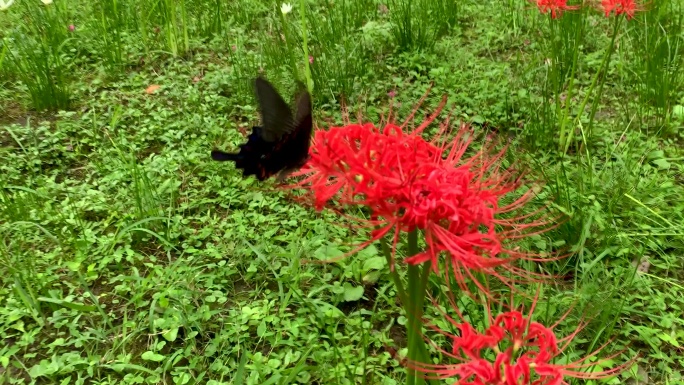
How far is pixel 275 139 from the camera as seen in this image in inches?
42.4

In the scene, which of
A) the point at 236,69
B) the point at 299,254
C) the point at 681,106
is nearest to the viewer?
the point at 299,254

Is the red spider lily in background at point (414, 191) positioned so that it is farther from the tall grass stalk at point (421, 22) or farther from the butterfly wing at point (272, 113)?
the tall grass stalk at point (421, 22)

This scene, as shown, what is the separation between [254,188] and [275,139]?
1.46m

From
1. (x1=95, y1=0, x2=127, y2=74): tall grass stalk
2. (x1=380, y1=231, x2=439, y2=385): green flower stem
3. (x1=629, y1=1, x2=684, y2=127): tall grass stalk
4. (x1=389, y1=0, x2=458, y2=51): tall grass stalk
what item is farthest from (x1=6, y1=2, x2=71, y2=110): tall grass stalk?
(x1=629, y1=1, x2=684, y2=127): tall grass stalk

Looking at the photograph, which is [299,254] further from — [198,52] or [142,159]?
[198,52]

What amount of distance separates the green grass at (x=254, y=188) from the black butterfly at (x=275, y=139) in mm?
677

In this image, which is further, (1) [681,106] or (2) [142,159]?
(1) [681,106]

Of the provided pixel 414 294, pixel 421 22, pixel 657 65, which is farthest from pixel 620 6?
pixel 414 294

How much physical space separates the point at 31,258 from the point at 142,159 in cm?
75

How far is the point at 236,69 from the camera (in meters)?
3.12

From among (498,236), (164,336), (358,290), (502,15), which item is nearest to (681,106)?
(502,15)

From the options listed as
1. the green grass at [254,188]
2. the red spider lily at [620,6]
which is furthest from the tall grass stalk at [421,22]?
the red spider lily at [620,6]

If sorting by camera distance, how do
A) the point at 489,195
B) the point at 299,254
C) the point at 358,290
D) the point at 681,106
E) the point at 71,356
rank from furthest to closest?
the point at 681,106, the point at 299,254, the point at 358,290, the point at 71,356, the point at 489,195

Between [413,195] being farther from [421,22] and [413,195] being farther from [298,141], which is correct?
[421,22]
